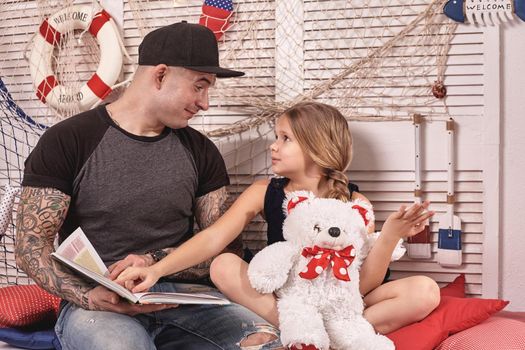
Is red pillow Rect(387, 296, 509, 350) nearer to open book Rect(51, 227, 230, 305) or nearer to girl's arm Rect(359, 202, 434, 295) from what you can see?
girl's arm Rect(359, 202, 434, 295)

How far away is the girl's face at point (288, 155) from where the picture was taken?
1.62m

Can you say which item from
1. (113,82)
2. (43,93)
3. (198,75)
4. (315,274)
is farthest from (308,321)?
(43,93)

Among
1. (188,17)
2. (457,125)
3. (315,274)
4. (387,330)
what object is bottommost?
(387,330)

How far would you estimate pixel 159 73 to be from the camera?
1.63m

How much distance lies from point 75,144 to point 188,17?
0.63 metres

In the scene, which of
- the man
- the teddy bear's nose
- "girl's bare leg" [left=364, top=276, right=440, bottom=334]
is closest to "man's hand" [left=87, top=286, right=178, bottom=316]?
the man

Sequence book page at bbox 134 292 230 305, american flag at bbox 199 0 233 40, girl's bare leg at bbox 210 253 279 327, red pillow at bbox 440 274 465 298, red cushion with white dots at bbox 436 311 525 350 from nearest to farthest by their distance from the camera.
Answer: book page at bbox 134 292 230 305 → red cushion with white dots at bbox 436 311 525 350 → girl's bare leg at bbox 210 253 279 327 → red pillow at bbox 440 274 465 298 → american flag at bbox 199 0 233 40

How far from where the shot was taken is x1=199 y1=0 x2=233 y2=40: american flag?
1927 mm

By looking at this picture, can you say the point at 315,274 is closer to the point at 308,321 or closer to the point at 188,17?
the point at 308,321

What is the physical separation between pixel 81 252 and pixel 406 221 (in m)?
0.73

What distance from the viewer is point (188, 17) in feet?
6.57

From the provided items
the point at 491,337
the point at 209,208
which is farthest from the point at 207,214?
the point at 491,337

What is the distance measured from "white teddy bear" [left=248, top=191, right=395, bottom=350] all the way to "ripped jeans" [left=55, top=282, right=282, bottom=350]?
94 millimetres

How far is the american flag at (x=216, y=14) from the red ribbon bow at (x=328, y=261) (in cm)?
80
